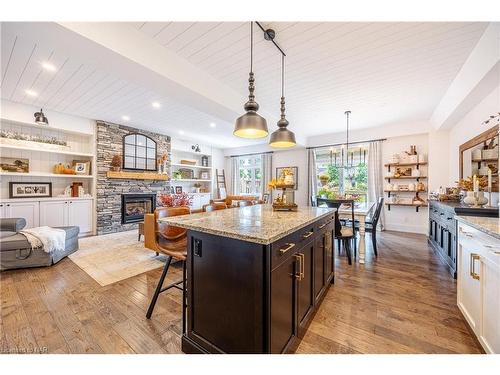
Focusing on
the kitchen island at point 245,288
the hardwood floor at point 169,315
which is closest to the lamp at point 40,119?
the hardwood floor at point 169,315

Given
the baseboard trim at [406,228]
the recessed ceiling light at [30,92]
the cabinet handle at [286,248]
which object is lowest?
the baseboard trim at [406,228]

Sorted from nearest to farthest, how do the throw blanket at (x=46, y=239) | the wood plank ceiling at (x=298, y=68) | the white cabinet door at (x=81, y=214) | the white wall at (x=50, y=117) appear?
the wood plank ceiling at (x=298, y=68), the throw blanket at (x=46, y=239), the white wall at (x=50, y=117), the white cabinet door at (x=81, y=214)

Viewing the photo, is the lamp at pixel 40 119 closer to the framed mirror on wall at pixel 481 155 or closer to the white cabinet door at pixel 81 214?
the white cabinet door at pixel 81 214

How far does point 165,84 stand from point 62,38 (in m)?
0.98

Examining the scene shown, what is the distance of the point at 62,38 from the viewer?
178 cm

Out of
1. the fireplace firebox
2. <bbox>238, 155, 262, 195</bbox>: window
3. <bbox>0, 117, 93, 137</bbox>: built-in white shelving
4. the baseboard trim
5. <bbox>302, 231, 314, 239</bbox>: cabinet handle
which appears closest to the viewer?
<bbox>302, 231, 314, 239</bbox>: cabinet handle

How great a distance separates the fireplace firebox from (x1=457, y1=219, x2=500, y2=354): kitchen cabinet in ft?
21.0

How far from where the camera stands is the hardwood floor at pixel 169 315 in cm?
160

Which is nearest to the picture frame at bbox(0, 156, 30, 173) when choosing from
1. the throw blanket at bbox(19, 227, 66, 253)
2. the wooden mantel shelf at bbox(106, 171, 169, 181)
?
the wooden mantel shelf at bbox(106, 171, 169, 181)

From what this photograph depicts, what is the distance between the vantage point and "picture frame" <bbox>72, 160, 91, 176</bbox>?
16.5ft

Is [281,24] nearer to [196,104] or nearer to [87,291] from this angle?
[196,104]

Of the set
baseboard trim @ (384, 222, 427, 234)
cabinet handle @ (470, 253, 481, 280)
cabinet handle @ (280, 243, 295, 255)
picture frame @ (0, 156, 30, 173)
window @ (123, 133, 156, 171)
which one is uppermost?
window @ (123, 133, 156, 171)

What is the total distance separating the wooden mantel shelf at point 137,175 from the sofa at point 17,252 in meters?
2.18

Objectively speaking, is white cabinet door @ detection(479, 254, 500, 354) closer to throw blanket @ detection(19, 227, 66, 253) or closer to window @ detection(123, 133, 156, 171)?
throw blanket @ detection(19, 227, 66, 253)
